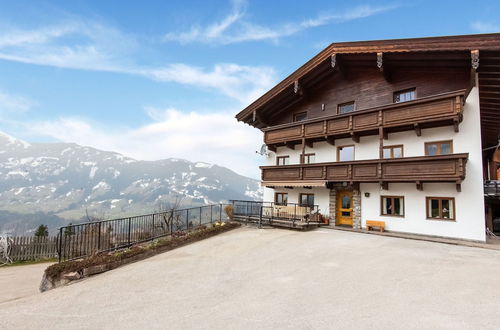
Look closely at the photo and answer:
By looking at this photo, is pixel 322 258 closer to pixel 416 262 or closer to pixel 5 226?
pixel 416 262

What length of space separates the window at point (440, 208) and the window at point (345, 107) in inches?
292

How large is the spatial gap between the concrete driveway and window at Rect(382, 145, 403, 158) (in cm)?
620

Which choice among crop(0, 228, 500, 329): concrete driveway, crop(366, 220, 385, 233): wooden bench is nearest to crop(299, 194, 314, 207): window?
crop(366, 220, 385, 233): wooden bench

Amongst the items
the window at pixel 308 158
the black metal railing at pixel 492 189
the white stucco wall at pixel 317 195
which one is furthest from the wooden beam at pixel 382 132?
the black metal railing at pixel 492 189

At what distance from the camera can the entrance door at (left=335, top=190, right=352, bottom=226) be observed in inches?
681

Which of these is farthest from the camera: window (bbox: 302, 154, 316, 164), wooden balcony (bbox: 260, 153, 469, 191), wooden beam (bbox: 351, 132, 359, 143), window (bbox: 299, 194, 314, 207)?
window (bbox: 302, 154, 316, 164)

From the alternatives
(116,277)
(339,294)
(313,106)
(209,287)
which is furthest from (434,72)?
(116,277)

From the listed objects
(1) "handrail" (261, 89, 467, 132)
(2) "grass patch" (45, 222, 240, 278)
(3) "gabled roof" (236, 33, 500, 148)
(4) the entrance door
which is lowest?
(2) "grass patch" (45, 222, 240, 278)

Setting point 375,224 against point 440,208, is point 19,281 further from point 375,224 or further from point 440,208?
point 440,208

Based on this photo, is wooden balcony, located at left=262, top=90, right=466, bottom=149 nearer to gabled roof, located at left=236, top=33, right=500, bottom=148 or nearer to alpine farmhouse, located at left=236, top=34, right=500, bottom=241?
alpine farmhouse, located at left=236, top=34, right=500, bottom=241

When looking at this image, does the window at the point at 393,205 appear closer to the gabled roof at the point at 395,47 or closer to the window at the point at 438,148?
the window at the point at 438,148

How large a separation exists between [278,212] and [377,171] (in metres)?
6.89

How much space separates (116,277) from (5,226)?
233839mm

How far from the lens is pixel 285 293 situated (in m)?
6.77
